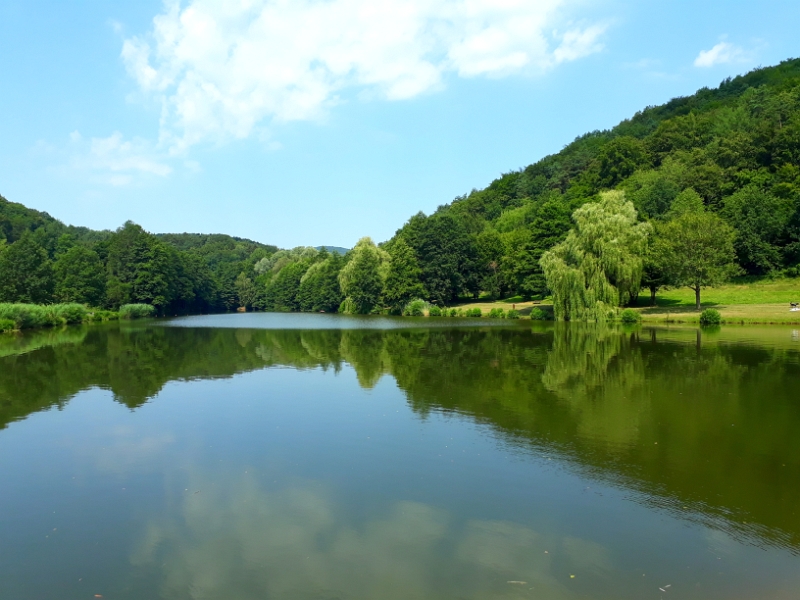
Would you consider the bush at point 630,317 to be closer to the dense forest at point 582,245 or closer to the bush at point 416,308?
the dense forest at point 582,245

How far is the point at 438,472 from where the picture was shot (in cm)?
994

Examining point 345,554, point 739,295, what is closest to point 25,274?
point 345,554

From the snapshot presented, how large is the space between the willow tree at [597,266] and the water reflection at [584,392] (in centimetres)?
1062

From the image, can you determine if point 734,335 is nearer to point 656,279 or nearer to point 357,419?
point 656,279

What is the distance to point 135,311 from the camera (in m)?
77.4

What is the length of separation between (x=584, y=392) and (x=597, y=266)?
110 ft

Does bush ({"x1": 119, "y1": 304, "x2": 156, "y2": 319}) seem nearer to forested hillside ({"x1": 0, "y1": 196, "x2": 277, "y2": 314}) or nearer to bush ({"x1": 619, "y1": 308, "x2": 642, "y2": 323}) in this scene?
forested hillside ({"x1": 0, "y1": 196, "x2": 277, "y2": 314})

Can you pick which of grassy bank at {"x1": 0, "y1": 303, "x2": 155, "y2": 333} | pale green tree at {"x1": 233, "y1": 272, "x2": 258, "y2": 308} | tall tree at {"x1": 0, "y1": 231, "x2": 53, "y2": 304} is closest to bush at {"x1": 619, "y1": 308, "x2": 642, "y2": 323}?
grassy bank at {"x1": 0, "y1": 303, "x2": 155, "y2": 333}

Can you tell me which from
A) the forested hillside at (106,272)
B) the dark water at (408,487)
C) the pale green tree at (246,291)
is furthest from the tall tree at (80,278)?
the dark water at (408,487)

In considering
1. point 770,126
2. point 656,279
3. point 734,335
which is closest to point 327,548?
point 734,335

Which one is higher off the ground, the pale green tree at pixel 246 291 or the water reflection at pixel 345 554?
the pale green tree at pixel 246 291

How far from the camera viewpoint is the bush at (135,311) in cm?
7577

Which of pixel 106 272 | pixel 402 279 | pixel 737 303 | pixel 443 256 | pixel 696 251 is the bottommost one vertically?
pixel 737 303

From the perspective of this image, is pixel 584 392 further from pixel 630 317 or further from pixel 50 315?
pixel 50 315
